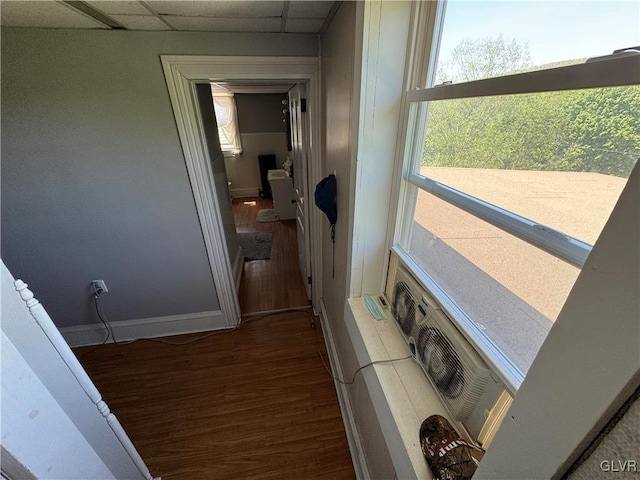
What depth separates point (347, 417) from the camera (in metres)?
1.49

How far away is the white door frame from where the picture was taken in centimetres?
146

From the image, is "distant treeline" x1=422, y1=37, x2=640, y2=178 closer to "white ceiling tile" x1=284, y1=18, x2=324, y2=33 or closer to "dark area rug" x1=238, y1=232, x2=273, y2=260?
"white ceiling tile" x1=284, y1=18, x2=324, y2=33

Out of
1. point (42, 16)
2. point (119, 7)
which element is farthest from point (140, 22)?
point (42, 16)

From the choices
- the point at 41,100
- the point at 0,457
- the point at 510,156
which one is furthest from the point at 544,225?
the point at 41,100

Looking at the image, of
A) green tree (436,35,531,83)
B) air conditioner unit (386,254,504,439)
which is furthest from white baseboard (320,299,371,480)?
green tree (436,35,531,83)

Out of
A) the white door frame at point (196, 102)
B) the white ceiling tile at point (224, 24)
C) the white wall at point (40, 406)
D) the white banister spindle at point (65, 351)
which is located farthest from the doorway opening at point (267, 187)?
the white wall at point (40, 406)

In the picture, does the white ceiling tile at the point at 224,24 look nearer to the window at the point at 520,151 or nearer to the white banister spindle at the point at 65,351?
the window at the point at 520,151

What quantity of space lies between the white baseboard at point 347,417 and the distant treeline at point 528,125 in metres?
1.41

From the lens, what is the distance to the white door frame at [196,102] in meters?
1.46

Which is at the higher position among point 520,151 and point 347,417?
point 520,151

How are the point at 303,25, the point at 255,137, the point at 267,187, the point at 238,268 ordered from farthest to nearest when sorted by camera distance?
the point at 267,187
the point at 255,137
the point at 238,268
the point at 303,25

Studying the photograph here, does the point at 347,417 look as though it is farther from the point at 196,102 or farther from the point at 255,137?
the point at 255,137

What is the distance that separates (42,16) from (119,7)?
39 centimetres

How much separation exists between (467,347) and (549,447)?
1.15ft
